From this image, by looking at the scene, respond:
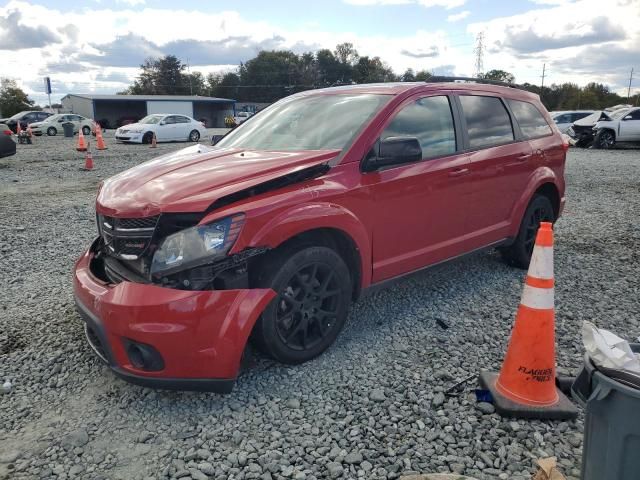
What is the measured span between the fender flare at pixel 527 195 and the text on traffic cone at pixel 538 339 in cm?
202

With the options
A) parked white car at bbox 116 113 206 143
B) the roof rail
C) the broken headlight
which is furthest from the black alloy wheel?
parked white car at bbox 116 113 206 143

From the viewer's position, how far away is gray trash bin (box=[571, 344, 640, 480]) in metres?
1.75

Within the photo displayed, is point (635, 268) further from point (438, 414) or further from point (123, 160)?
point (123, 160)

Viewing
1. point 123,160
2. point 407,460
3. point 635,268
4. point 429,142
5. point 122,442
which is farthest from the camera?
point 123,160

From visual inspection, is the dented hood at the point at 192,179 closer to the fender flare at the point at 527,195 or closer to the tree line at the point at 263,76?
the fender flare at the point at 527,195

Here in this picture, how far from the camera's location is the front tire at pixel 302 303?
2900 millimetres

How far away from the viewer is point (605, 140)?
19422 millimetres

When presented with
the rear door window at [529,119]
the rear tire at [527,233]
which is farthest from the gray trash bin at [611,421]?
the rear door window at [529,119]

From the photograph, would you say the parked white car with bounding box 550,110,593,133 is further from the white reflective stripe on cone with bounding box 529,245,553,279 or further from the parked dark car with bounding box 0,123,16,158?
the white reflective stripe on cone with bounding box 529,245,553,279

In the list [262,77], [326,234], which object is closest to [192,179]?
[326,234]

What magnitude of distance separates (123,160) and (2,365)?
13124mm

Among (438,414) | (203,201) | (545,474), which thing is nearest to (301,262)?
(203,201)

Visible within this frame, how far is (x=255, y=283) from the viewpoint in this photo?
9.28ft

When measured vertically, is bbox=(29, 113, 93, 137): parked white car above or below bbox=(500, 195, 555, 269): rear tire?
above
